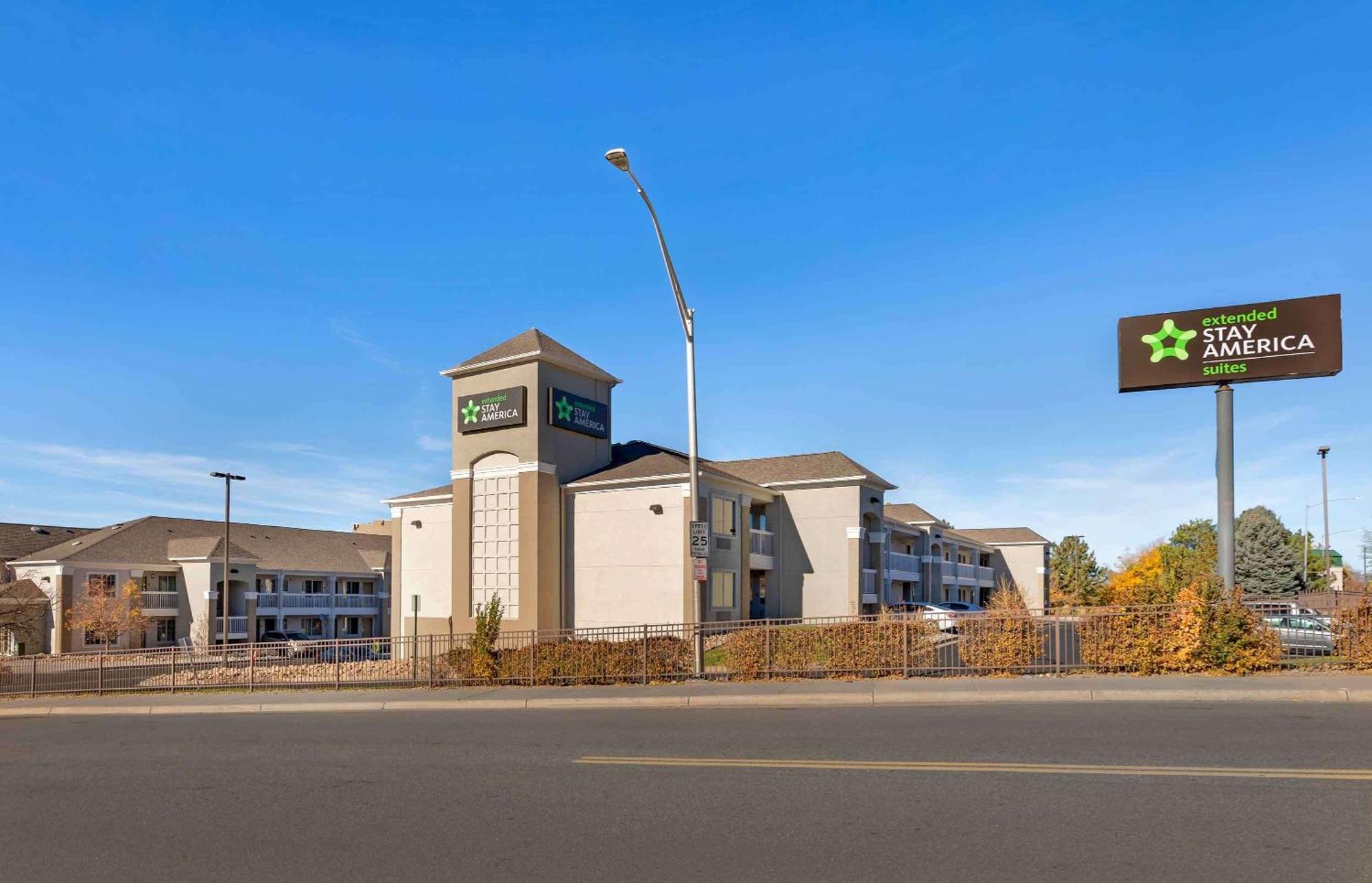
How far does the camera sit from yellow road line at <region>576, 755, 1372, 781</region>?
27.5 ft

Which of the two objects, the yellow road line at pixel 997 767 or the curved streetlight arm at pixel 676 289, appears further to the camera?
the curved streetlight arm at pixel 676 289

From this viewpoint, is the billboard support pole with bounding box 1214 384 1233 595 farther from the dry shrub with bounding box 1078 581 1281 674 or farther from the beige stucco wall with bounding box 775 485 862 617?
the beige stucco wall with bounding box 775 485 862 617

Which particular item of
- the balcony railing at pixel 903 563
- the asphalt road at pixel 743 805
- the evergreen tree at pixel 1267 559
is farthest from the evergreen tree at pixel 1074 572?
the asphalt road at pixel 743 805

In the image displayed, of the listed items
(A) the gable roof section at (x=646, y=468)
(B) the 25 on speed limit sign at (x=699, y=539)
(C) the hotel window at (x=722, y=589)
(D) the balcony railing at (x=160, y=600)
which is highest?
(A) the gable roof section at (x=646, y=468)

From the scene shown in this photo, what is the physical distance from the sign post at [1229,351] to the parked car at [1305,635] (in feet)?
5.37

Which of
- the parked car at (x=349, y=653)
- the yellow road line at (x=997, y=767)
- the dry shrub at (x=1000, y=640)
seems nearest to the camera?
the yellow road line at (x=997, y=767)

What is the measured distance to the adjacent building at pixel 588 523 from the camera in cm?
3419

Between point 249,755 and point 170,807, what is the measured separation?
3.56 metres

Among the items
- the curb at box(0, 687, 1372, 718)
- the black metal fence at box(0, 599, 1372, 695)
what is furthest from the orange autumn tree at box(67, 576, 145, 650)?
the curb at box(0, 687, 1372, 718)

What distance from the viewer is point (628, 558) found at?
1351 inches

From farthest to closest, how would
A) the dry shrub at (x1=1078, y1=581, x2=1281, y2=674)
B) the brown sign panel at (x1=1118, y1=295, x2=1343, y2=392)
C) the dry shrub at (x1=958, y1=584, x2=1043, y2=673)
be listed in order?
the brown sign panel at (x1=1118, y1=295, x2=1343, y2=392) < the dry shrub at (x1=958, y1=584, x2=1043, y2=673) < the dry shrub at (x1=1078, y1=581, x2=1281, y2=674)

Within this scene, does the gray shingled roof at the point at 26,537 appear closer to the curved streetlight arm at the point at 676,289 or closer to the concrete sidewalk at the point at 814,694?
the concrete sidewalk at the point at 814,694

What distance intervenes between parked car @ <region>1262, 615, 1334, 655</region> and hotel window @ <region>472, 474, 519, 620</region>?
24.8 metres

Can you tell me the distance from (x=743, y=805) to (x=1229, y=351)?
1753 centimetres
